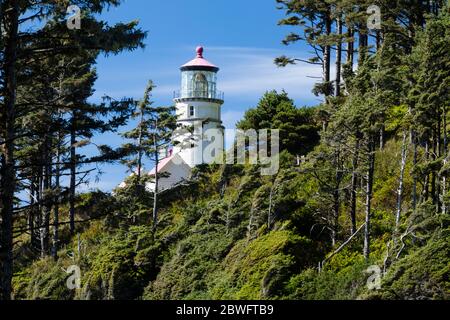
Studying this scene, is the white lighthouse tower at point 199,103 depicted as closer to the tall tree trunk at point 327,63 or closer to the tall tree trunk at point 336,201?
the tall tree trunk at point 327,63

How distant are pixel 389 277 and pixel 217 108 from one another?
29.8m

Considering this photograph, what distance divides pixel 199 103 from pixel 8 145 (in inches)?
1306

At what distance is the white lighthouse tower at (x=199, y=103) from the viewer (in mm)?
48781

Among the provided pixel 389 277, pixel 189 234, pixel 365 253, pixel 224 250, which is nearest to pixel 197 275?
pixel 224 250

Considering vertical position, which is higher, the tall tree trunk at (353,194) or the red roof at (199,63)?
the red roof at (199,63)

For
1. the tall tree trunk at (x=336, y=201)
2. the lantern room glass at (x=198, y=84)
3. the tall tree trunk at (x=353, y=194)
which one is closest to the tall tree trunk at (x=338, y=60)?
the tall tree trunk at (x=336, y=201)

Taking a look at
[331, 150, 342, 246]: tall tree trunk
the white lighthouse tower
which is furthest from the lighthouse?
[331, 150, 342, 246]: tall tree trunk

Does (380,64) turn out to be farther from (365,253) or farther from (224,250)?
(224,250)

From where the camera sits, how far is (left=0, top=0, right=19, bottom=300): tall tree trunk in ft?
57.3

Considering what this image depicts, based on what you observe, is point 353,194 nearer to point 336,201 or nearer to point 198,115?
point 336,201

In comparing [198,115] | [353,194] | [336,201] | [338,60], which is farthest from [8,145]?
[198,115]

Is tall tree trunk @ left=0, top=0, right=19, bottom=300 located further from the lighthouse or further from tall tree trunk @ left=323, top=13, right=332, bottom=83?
the lighthouse

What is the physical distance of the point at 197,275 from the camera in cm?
2933
